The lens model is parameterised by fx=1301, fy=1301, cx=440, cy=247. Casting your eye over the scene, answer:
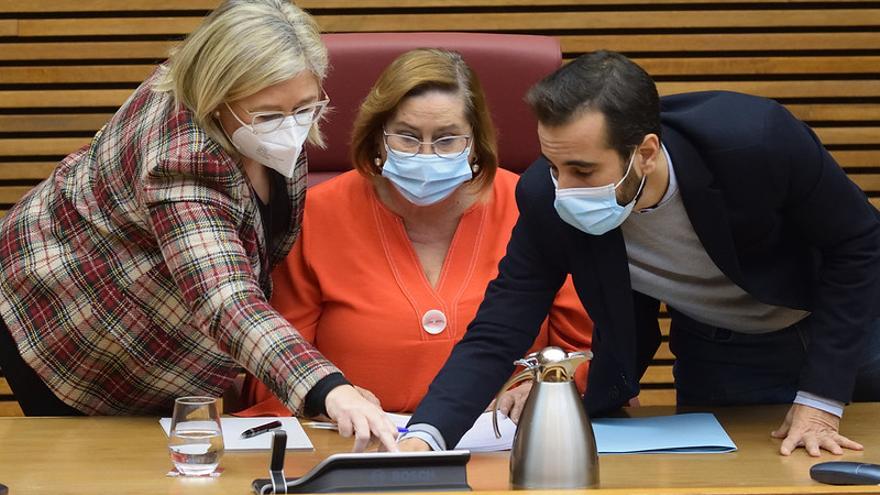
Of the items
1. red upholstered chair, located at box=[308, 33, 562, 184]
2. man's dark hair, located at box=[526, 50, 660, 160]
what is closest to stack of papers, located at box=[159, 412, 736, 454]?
man's dark hair, located at box=[526, 50, 660, 160]

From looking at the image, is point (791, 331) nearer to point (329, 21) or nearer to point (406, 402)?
point (406, 402)

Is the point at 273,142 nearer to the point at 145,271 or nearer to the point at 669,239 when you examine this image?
the point at 145,271

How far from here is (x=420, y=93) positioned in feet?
8.64

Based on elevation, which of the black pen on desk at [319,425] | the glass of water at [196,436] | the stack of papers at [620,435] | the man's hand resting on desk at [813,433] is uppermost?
the glass of water at [196,436]

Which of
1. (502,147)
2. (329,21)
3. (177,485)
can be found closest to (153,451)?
(177,485)

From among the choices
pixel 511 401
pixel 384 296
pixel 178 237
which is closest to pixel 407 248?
pixel 384 296

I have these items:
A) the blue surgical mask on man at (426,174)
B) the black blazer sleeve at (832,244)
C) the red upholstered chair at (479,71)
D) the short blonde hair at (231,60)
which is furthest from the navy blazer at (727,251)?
the red upholstered chair at (479,71)

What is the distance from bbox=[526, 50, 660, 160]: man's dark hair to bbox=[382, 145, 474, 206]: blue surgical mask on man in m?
0.53

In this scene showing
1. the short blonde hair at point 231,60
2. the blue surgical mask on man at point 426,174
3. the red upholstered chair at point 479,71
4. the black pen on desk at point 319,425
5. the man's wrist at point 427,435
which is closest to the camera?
the man's wrist at point 427,435

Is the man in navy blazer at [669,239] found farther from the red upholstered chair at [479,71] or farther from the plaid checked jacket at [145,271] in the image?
the red upholstered chair at [479,71]

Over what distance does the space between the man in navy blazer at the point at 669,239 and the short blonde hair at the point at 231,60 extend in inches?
18.8

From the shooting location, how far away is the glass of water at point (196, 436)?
73.7 inches

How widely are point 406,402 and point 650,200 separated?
73cm

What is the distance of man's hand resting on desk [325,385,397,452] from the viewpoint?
74.3 inches
